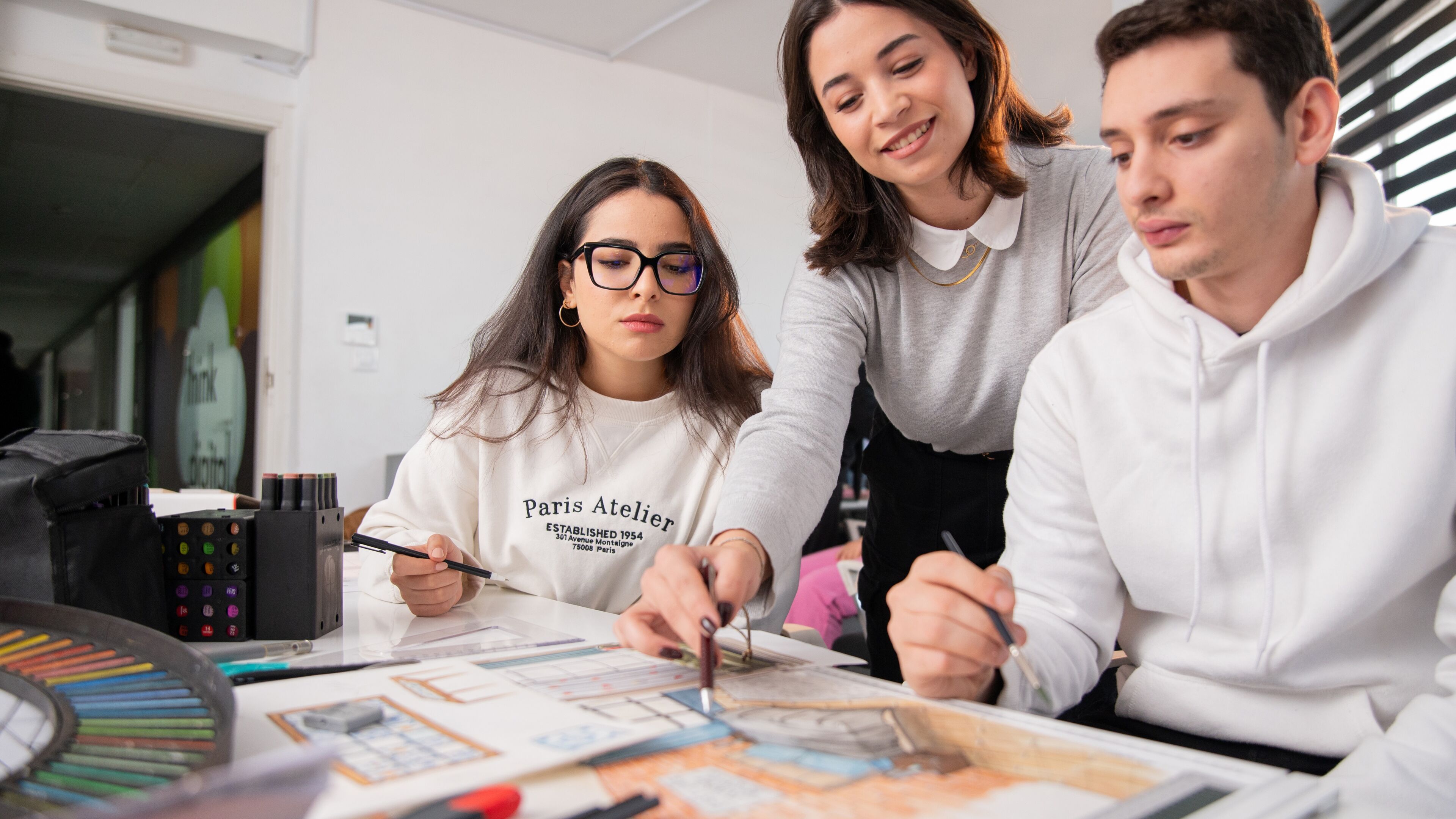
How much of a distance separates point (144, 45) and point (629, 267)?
126 inches

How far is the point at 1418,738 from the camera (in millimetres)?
634

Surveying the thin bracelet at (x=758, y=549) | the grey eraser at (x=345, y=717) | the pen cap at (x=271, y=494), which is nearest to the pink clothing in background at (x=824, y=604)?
the thin bracelet at (x=758, y=549)

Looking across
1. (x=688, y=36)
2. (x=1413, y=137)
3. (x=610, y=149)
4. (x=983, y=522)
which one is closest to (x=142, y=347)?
(x=610, y=149)

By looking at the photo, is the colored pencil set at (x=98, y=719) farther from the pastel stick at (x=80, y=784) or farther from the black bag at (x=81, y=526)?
the black bag at (x=81, y=526)

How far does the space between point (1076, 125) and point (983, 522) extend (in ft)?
15.5

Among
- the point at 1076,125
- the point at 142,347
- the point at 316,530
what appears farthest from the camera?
the point at 142,347

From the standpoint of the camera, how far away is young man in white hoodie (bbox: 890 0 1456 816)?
78 centimetres

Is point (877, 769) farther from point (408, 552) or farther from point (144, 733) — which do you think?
point (408, 552)

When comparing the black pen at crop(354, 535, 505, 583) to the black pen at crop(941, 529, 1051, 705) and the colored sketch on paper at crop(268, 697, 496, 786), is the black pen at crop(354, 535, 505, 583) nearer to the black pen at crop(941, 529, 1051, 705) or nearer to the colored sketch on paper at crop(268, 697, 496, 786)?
the colored sketch on paper at crop(268, 697, 496, 786)

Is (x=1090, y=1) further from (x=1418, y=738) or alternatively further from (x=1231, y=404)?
(x=1418, y=738)

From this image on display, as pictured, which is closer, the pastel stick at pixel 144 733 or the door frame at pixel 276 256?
the pastel stick at pixel 144 733

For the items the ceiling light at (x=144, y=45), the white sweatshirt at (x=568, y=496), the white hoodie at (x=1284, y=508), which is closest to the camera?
the white hoodie at (x=1284, y=508)

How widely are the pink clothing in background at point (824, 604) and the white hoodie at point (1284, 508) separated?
1.59 metres

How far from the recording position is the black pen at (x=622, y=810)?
447mm
